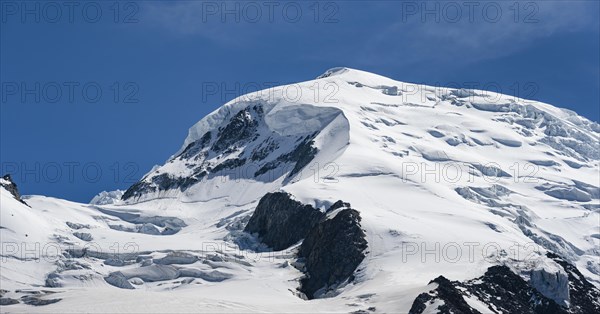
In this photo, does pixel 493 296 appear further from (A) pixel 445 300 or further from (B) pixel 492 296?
(A) pixel 445 300

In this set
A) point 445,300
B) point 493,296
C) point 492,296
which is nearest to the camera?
point 445,300

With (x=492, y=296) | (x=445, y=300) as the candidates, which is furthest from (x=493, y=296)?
(x=445, y=300)

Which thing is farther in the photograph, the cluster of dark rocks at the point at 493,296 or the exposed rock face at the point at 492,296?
the cluster of dark rocks at the point at 493,296

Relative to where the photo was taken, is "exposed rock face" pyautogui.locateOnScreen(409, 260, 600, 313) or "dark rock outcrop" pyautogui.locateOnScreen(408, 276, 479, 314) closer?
"dark rock outcrop" pyautogui.locateOnScreen(408, 276, 479, 314)

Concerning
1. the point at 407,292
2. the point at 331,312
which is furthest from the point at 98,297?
the point at 407,292

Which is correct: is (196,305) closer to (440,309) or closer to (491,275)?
(440,309)

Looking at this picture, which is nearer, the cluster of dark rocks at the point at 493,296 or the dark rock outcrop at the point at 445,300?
the dark rock outcrop at the point at 445,300

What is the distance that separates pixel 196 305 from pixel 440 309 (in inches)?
1399

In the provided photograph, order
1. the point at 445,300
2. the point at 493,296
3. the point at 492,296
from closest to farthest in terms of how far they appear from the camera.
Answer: the point at 445,300 < the point at 492,296 < the point at 493,296

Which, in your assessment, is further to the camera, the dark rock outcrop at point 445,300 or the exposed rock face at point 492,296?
the exposed rock face at point 492,296

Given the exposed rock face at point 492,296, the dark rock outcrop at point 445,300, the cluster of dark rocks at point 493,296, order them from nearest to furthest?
the dark rock outcrop at point 445,300 → the exposed rock face at point 492,296 → the cluster of dark rocks at point 493,296

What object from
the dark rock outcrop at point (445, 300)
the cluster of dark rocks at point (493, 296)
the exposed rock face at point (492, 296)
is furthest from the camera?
the cluster of dark rocks at point (493, 296)

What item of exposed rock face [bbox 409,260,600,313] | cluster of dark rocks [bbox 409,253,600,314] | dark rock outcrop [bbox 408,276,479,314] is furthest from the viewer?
cluster of dark rocks [bbox 409,253,600,314]

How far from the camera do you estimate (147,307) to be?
173000 millimetres
